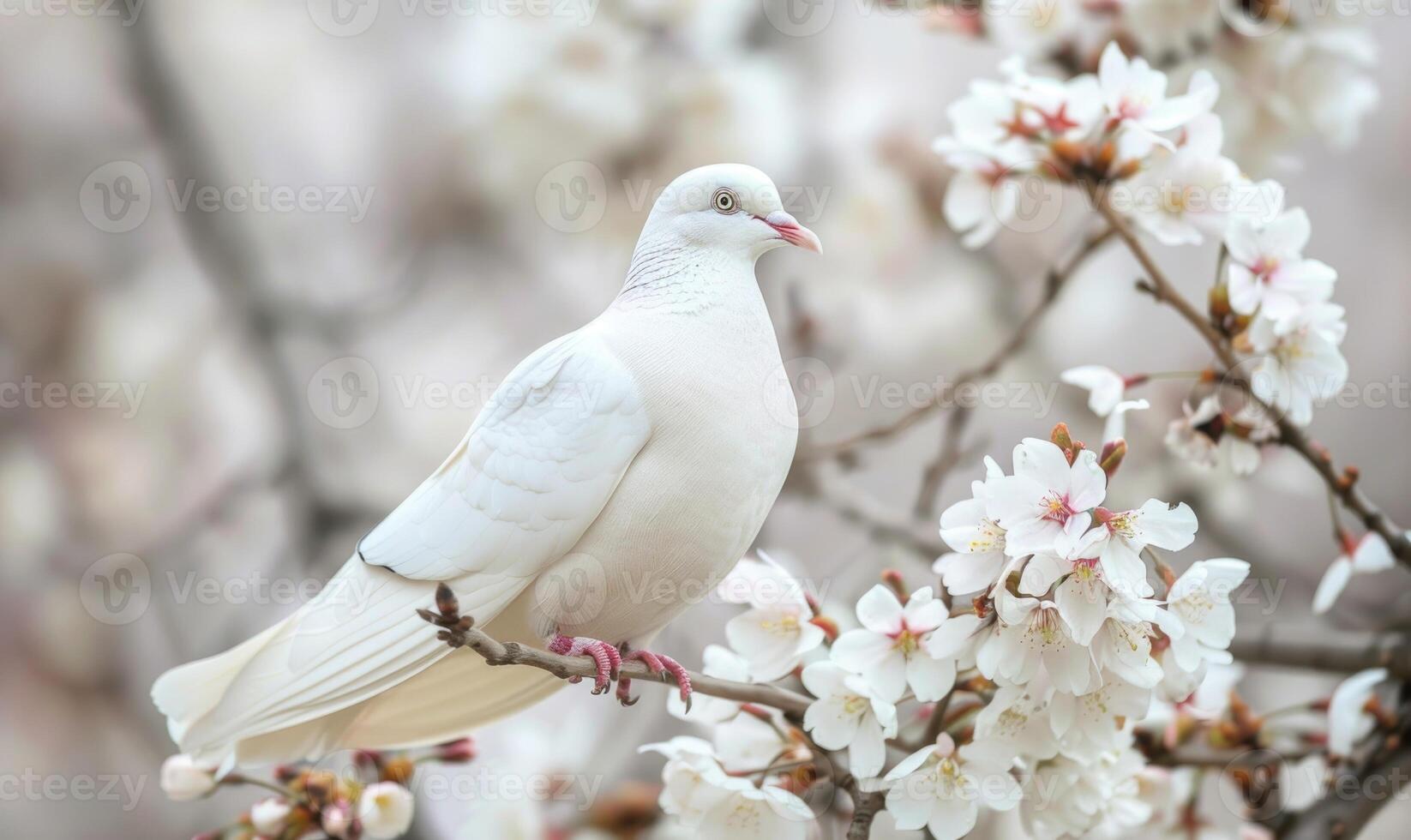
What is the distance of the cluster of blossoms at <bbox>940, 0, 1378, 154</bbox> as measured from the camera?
3.81 feet

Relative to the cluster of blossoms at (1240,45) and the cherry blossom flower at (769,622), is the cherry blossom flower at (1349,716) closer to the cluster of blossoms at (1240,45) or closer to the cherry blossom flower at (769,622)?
the cherry blossom flower at (769,622)

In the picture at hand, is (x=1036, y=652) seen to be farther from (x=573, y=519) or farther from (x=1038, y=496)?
(x=573, y=519)

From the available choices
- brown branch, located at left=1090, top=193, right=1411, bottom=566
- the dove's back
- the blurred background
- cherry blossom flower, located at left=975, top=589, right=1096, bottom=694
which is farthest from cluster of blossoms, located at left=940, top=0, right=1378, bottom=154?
cherry blossom flower, located at left=975, top=589, right=1096, bottom=694

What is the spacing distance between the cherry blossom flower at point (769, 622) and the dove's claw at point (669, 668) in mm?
61

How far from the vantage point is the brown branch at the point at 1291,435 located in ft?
2.68

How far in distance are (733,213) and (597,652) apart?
29cm

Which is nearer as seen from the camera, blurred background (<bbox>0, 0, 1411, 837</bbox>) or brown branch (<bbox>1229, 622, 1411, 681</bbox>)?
brown branch (<bbox>1229, 622, 1411, 681</bbox>)

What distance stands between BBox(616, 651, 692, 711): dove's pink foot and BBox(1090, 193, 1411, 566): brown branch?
441 millimetres

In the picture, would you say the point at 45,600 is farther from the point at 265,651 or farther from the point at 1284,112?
the point at 1284,112

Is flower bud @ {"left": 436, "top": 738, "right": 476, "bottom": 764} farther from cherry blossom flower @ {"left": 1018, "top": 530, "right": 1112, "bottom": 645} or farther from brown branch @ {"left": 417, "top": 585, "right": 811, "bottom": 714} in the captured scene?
cherry blossom flower @ {"left": 1018, "top": 530, "right": 1112, "bottom": 645}

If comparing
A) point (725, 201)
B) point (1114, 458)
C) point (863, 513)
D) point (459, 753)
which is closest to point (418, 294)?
point (863, 513)

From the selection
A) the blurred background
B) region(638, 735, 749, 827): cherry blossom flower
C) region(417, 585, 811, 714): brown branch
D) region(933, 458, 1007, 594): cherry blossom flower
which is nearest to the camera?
region(417, 585, 811, 714): brown branch

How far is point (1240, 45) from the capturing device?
1250 millimetres

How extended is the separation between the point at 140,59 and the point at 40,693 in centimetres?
90
